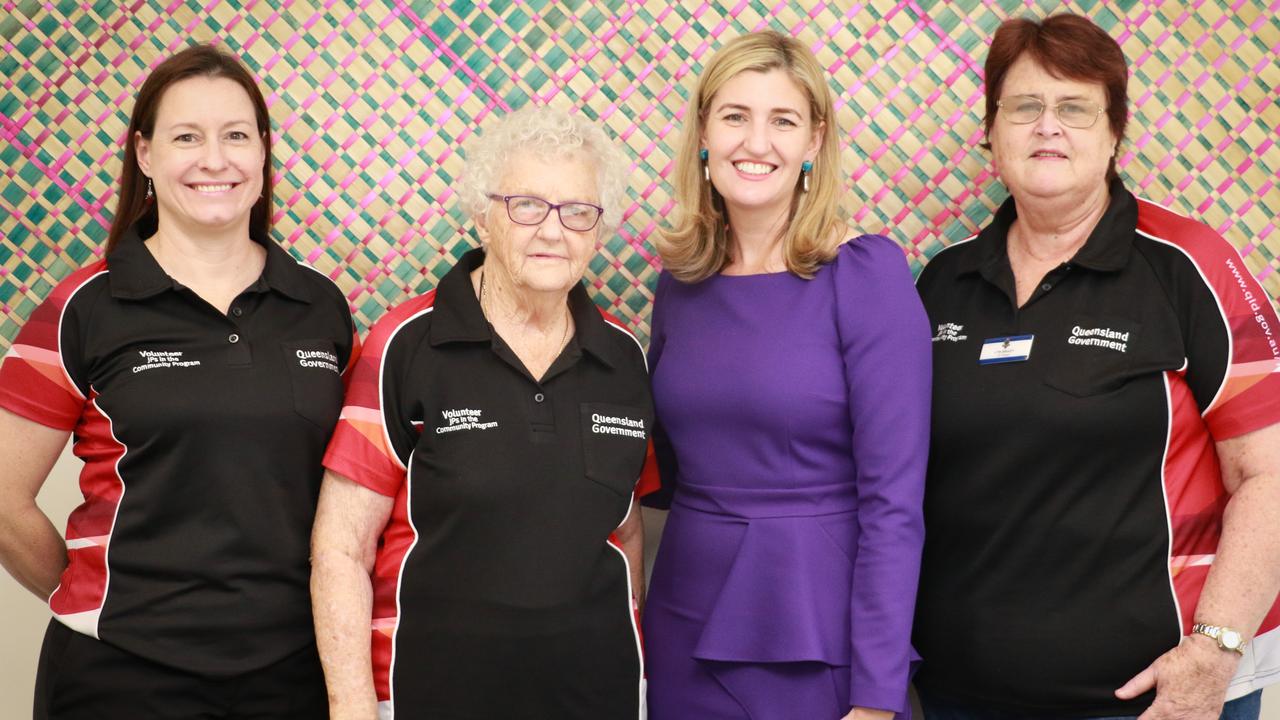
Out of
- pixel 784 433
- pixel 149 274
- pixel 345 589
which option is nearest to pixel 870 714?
pixel 784 433

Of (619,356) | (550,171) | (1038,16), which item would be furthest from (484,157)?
(1038,16)

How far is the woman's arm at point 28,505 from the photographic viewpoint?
218cm

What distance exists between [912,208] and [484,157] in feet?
3.97

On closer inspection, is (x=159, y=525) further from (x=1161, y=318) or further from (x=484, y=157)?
(x=1161, y=318)

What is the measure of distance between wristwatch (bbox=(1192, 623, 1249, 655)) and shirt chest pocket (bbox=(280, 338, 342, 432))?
1755 mm

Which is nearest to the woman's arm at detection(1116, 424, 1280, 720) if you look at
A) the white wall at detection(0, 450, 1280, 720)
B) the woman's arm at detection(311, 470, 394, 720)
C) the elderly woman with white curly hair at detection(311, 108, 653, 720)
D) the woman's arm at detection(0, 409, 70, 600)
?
the white wall at detection(0, 450, 1280, 720)

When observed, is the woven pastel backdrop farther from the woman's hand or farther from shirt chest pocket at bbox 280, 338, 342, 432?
the woman's hand

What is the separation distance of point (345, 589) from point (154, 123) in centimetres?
103

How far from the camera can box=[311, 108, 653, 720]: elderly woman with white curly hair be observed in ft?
6.79

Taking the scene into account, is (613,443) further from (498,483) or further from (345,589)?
(345,589)

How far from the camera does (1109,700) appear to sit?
2.17 metres

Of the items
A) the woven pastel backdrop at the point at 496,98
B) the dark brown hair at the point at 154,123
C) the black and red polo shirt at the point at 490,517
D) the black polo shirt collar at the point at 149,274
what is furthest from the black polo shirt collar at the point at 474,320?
the woven pastel backdrop at the point at 496,98

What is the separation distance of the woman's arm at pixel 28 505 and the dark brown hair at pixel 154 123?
16.0 inches

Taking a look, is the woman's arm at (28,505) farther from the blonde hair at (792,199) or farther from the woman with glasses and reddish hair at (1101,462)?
the woman with glasses and reddish hair at (1101,462)
